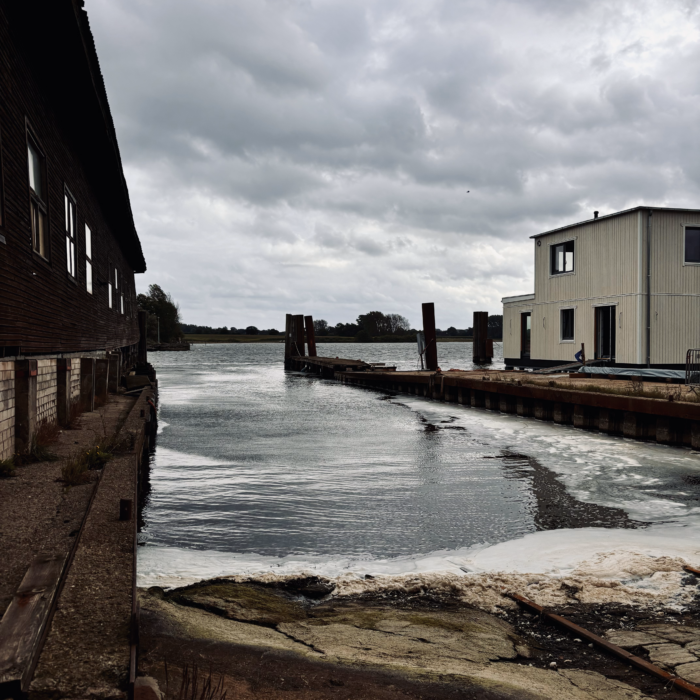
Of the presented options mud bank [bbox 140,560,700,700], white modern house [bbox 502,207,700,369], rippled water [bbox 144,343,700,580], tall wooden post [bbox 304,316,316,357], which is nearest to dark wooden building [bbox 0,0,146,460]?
rippled water [bbox 144,343,700,580]

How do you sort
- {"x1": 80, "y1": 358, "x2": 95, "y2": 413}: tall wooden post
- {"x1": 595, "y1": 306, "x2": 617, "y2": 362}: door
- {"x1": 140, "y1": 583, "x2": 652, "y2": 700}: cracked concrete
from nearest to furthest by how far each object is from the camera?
{"x1": 140, "y1": 583, "x2": 652, "y2": 700}: cracked concrete < {"x1": 80, "y1": 358, "x2": 95, "y2": 413}: tall wooden post < {"x1": 595, "y1": 306, "x2": 617, "y2": 362}: door

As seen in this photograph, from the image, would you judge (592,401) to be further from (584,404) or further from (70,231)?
(70,231)

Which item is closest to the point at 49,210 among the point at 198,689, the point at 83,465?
the point at 83,465

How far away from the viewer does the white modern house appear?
22234 millimetres

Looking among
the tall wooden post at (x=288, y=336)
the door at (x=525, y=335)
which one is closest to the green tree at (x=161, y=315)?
the tall wooden post at (x=288, y=336)

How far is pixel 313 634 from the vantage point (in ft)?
14.8

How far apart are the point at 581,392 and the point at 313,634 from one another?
1356 centimetres

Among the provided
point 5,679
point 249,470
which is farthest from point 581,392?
point 5,679

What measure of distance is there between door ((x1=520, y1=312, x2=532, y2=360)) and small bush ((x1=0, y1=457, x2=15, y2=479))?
26.3m

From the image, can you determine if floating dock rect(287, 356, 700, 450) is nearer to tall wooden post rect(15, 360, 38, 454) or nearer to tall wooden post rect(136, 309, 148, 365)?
tall wooden post rect(15, 360, 38, 454)

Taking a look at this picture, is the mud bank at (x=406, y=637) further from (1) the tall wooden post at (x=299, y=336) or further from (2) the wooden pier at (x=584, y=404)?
(1) the tall wooden post at (x=299, y=336)

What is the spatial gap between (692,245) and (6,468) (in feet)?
73.8

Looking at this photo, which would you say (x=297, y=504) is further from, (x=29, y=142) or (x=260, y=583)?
(x=29, y=142)

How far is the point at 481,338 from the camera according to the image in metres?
51.0
